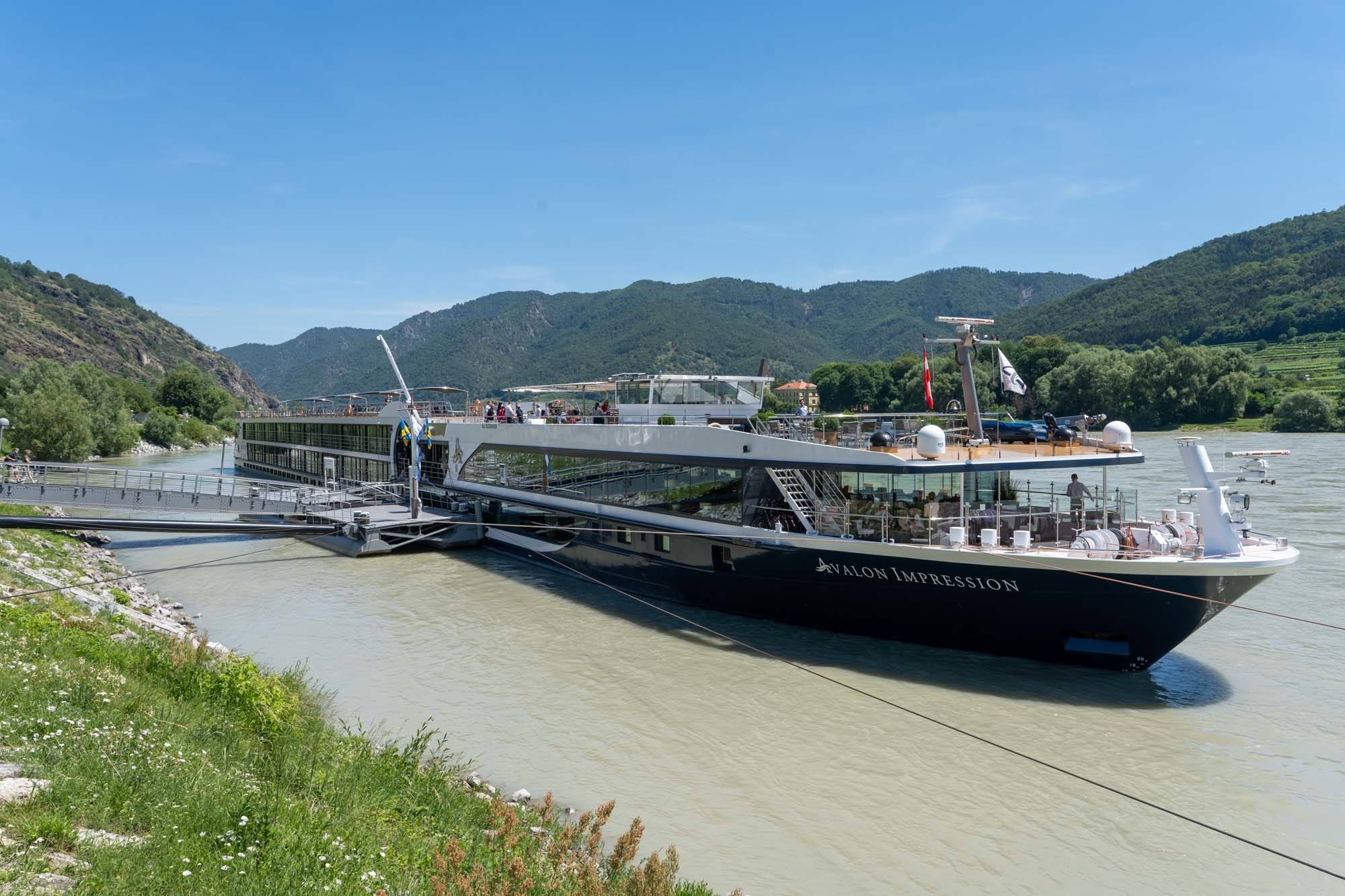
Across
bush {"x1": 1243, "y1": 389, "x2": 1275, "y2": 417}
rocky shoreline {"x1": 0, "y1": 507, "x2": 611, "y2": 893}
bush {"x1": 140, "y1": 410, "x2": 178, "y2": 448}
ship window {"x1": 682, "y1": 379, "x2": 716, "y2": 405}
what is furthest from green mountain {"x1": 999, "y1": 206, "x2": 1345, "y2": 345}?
rocky shoreline {"x1": 0, "y1": 507, "x2": 611, "y2": 893}

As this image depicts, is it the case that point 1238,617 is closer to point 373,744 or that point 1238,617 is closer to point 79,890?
point 373,744

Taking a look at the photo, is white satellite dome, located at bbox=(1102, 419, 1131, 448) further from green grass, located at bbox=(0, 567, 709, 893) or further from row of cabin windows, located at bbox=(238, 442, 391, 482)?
row of cabin windows, located at bbox=(238, 442, 391, 482)

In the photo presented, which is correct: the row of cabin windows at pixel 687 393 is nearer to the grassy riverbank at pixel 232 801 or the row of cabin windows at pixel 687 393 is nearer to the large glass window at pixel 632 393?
the large glass window at pixel 632 393

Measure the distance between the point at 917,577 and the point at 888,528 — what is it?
104 centimetres

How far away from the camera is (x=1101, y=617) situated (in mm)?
11258

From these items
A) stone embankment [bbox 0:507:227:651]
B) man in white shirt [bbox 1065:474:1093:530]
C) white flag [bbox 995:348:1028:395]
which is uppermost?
white flag [bbox 995:348:1028:395]

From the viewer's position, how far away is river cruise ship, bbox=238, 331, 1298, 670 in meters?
11.1

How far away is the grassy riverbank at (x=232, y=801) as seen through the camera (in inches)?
181

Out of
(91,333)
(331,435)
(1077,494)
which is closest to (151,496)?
(331,435)

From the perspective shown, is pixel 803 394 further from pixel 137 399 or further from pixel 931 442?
pixel 137 399

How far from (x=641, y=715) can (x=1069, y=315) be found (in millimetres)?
150250

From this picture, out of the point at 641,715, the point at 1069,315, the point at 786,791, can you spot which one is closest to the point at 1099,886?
the point at 786,791

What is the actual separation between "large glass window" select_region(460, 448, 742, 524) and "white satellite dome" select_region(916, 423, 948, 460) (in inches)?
140

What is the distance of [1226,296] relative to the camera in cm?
11931
